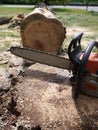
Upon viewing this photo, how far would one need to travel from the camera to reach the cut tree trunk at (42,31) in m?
5.16

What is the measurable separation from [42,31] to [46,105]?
2833 mm

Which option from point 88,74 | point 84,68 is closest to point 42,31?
point 88,74

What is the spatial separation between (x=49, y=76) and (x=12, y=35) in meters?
4.77

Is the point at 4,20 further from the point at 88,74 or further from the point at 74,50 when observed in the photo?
the point at 88,74

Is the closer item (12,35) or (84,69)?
(84,69)

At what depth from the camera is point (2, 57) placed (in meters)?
5.28

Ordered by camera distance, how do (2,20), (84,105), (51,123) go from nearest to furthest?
1. (51,123)
2. (84,105)
3. (2,20)

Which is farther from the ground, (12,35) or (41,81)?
(41,81)

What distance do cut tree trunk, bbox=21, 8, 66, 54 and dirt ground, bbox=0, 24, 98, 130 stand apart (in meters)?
1.93

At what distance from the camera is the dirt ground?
2398 mm

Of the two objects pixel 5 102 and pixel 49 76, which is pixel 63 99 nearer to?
pixel 49 76

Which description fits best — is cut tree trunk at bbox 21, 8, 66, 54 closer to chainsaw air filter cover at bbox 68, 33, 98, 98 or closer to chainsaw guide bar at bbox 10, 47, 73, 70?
chainsaw guide bar at bbox 10, 47, 73, 70

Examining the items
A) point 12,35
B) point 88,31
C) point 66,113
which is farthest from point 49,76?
point 88,31

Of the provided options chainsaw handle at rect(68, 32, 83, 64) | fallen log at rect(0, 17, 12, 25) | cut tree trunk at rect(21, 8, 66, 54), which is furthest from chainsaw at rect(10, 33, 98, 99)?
fallen log at rect(0, 17, 12, 25)
